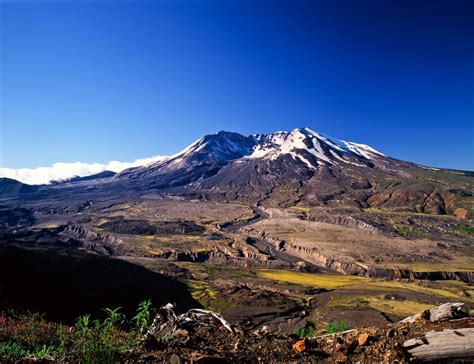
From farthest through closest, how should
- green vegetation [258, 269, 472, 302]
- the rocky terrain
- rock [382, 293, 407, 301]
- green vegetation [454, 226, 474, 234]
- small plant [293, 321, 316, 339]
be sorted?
green vegetation [454, 226, 474, 234], green vegetation [258, 269, 472, 302], rock [382, 293, 407, 301], the rocky terrain, small plant [293, 321, 316, 339]

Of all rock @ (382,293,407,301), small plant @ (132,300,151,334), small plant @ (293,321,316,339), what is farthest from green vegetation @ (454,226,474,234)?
small plant @ (132,300,151,334)

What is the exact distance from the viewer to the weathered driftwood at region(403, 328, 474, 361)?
509cm

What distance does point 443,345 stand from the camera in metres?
5.21

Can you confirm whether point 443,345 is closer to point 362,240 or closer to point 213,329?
point 213,329

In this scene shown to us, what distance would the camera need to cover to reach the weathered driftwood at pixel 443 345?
509cm

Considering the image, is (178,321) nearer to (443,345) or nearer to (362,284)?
(443,345)

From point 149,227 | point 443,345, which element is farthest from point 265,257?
point 443,345

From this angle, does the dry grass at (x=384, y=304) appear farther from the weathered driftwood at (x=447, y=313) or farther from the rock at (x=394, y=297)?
the weathered driftwood at (x=447, y=313)

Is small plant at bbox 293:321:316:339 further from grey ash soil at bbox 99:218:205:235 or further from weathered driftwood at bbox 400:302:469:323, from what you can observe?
grey ash soil at bbox 99:218:205:235

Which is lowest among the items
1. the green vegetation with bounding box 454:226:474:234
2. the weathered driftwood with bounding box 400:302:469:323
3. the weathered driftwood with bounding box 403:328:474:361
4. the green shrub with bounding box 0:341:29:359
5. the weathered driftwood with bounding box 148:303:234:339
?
the green vegetation with bounding box 454:226:474:234

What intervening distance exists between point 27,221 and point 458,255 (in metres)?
159

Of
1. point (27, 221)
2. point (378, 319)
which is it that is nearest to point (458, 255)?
point (378, 319)

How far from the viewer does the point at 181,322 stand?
7367 mm

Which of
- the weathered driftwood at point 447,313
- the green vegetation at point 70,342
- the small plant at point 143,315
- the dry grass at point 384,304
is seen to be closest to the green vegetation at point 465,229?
the dry grass at point 384,304
